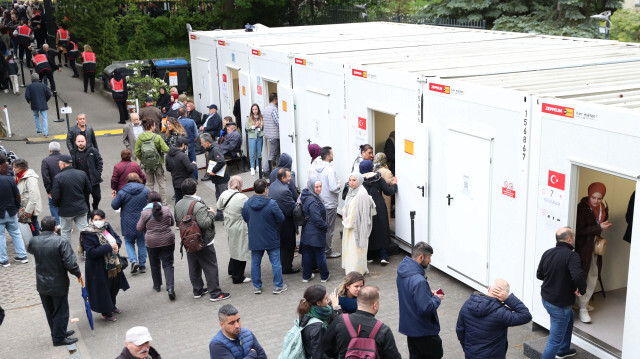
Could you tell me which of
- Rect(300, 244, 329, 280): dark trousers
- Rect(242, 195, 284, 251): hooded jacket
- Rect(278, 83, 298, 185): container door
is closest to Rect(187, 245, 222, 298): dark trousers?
Rect(242, 195, 284, 251): hooded jacket

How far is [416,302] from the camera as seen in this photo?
6535 millimetres

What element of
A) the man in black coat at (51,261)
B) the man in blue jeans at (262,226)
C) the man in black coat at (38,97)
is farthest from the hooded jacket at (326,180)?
the man in black coat at (38,97)

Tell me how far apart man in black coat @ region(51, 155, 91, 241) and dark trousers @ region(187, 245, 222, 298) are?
260cm

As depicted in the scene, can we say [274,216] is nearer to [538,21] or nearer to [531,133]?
[531,133]

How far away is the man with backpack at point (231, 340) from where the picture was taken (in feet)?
18.7

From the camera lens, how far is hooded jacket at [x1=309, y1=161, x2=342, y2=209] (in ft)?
35.4

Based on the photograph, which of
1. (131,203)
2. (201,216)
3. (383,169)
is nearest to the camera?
(201,216)

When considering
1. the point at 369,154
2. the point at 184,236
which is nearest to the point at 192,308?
the point at 184,236

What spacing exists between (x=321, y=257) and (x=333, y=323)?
4.27 metres

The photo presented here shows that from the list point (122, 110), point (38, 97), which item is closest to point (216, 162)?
point (38, 97)

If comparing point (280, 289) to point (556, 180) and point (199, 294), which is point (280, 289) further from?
point (556, 180)

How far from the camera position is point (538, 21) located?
23453 mm

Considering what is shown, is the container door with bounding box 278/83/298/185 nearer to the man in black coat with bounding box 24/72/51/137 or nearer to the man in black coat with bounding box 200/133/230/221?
the man in black coat with bounding box 200/133/230/221

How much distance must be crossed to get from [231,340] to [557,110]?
433 cm
